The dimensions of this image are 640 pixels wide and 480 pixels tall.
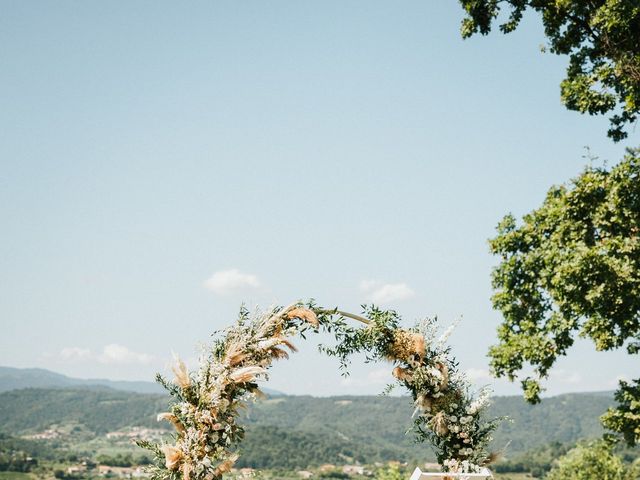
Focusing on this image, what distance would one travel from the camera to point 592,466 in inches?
1405

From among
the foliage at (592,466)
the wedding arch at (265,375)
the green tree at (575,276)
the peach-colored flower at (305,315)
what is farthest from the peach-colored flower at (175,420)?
the foliage at (592,466)

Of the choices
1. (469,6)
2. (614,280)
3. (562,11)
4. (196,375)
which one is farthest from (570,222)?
(196,375)

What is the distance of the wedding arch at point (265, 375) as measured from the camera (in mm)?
5461

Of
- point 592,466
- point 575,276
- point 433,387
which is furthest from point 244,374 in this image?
point 592,466

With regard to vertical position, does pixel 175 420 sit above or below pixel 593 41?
below

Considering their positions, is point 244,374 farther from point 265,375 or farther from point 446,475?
point 446,475

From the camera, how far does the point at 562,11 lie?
11.9 m

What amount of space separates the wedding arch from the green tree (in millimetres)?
5386

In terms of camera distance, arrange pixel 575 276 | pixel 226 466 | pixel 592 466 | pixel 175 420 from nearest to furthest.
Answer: pixel 226 466 → pixel 175 420 → pixel 575 276 → pixel 592 466

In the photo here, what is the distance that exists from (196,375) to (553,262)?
826 cm

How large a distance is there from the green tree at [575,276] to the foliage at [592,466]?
2351 centimetres

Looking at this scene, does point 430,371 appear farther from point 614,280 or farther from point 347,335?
point 614,280

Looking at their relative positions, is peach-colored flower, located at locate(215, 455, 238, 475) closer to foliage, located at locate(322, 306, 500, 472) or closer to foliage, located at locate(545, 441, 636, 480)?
foliage, located at locate(322, 306, 500, 472)

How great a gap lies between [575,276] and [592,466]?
3105 cm
